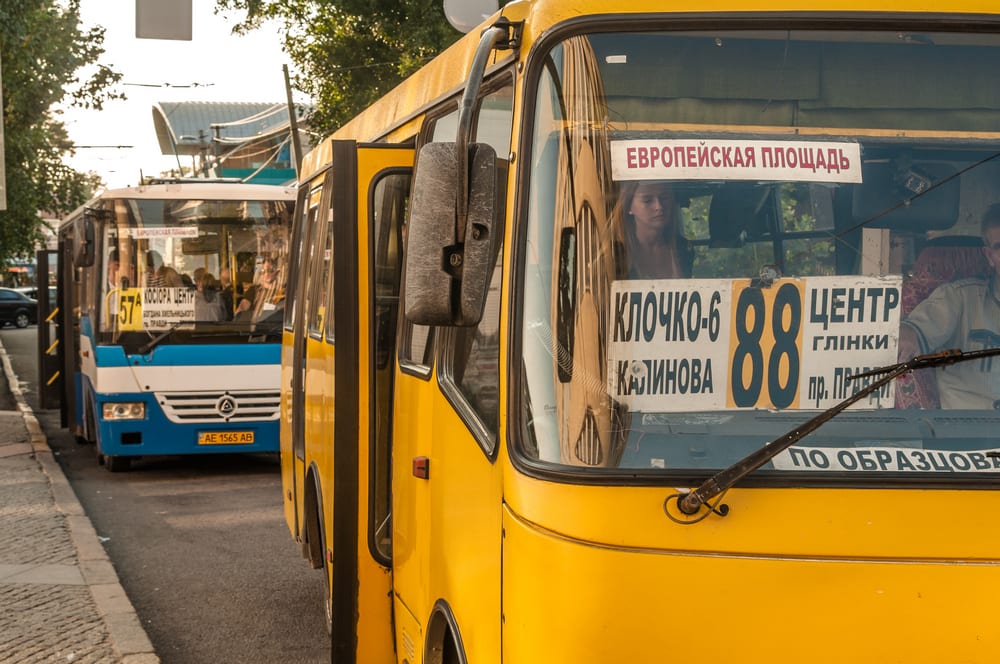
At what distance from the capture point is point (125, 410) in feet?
46.4

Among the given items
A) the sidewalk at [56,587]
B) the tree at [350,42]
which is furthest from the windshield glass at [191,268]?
the tree at [350,42]

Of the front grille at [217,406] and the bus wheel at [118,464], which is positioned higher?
the front grille at [217,406]

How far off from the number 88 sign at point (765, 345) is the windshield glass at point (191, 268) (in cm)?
1138

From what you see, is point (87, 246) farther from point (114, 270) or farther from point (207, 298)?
point (207, 298)

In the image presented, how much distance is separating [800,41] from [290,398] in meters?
5.55

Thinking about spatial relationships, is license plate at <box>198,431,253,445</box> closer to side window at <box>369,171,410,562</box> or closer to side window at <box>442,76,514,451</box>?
side window at <box>369,171,410,562</box>

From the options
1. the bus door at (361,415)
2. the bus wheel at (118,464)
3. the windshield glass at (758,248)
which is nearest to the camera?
the windshield glass at (758,248)

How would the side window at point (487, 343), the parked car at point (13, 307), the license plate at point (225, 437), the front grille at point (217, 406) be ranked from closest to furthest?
the side window at point (487, 343) < the front grille at point (217, 406) < the license plate at point (225, 437) < the parked car at point (13, 307)

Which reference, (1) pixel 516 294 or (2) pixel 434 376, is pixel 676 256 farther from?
(2) pixel 434 376

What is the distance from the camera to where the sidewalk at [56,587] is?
7.07 metres

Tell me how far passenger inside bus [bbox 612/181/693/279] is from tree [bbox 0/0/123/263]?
2027 centimetres

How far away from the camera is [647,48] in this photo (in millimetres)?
3408

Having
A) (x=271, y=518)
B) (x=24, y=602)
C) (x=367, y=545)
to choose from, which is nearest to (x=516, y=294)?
(x=367, y=545)

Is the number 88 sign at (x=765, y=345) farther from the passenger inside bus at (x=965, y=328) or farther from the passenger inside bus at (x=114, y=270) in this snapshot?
the passenger inside bus at (x=114, y=270)
